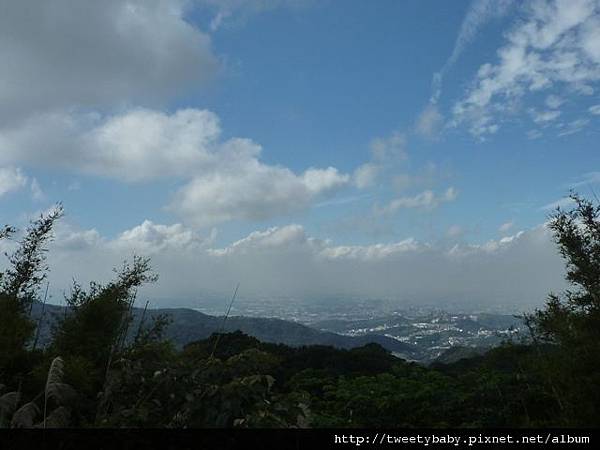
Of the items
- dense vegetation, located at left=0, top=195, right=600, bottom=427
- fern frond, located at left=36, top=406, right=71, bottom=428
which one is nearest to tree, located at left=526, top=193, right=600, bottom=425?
dense vegetation, located at left=0, top=195, right=600, bottom=427

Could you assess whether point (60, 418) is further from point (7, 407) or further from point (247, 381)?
point (247, 381)

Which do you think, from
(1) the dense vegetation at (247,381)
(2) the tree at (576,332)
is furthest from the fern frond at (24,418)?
(2) the tree at (576,332)

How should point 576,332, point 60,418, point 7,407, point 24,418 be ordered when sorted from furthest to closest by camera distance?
point 576,332 < point 7,407 < point 24,418 < point 60,418

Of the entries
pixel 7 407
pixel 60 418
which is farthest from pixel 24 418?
pixel 7 407

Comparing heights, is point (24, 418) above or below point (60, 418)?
below

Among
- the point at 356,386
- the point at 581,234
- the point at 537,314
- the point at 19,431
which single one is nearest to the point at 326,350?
the point at 537,314

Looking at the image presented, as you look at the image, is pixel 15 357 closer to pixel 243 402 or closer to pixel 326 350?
pixel 243 402

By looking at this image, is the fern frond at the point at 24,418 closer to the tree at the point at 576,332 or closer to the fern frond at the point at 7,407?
the fern frond at the point at 7,407

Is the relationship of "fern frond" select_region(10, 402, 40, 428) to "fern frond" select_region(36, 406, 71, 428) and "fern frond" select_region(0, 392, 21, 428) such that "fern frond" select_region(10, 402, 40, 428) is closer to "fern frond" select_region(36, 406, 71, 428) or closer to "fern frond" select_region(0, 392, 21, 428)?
"fern frond" select_region(36, 406, 71, 428)

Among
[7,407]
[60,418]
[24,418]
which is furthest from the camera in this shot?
[7,407]
